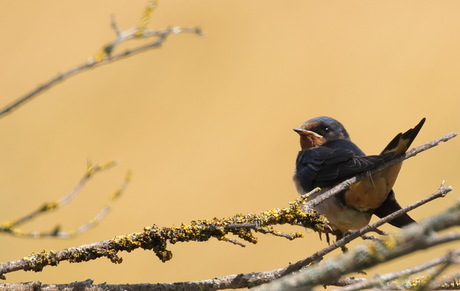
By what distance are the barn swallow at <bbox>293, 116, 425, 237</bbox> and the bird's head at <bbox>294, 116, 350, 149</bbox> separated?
157mm

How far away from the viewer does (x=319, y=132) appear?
198 inches

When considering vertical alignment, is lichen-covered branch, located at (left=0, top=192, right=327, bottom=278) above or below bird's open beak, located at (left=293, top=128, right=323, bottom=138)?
below

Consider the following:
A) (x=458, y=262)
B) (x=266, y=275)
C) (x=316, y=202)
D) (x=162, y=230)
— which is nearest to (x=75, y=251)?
(x=162, y=230)

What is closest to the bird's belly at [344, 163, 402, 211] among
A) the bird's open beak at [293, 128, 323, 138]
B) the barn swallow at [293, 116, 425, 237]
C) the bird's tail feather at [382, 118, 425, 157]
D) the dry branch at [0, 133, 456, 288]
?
the barn swallow at [293, 116, 425, 237]

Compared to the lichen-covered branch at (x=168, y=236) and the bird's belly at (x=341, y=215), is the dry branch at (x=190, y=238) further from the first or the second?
the bird's belly at (x=341, y=215)

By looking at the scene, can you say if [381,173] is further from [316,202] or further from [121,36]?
[121,36]

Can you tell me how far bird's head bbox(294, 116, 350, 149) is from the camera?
495cm

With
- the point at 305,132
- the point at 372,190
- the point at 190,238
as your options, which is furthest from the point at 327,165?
the point at 190,238

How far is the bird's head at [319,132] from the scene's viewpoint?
4949 mm

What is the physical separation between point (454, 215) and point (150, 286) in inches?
45.9

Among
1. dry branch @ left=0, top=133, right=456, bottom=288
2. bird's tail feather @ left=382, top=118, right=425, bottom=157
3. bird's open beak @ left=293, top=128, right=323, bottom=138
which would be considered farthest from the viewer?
bird's open beak @ left=293, top=128, right=323, bottom=138

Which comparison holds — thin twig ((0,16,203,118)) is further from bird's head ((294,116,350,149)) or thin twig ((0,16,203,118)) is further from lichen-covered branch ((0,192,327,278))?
bird's head ((294,116,350,149))

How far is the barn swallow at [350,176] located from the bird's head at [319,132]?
0.51ft

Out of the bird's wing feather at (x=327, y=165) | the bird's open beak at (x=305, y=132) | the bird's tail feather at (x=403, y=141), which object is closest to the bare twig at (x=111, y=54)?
the bird's tail feather at (x=403, y=141)
